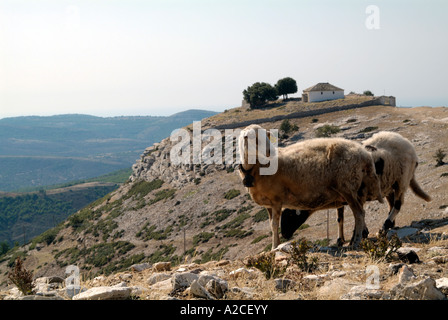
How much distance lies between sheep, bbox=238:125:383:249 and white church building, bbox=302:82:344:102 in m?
109

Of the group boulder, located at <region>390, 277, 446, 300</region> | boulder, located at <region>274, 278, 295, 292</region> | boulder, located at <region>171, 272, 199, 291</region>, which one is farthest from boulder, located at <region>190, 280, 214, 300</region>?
boulder, located at <region>390, 277, 446, 300</region>

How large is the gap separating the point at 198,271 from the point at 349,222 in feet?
103

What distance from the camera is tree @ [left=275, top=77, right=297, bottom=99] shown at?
134 metres

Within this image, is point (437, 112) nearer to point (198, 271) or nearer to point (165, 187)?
point (165, 187)

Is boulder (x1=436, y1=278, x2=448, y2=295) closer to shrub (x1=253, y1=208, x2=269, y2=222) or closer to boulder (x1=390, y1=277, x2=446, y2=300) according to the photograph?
boulder (x1=390, y1=277, x2=446, y2=300)

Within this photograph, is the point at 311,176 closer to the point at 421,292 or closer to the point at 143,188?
the point at 421,292

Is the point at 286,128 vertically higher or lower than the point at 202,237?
higher

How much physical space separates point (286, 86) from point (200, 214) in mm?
69542

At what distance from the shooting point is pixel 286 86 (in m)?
134

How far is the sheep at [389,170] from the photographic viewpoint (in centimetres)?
1351

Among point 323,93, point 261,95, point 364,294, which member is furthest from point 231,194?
point 364,294

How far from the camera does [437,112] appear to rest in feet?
271

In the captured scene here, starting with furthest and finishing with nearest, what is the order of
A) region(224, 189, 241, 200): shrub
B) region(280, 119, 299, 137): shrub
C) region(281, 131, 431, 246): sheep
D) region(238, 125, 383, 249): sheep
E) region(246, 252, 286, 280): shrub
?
region(280, 119, 299, 137): shrub, region(224, 189, 241, 200): shrub, region(281, 131, 431, 246): sheep, region(238, 125, 383, 249): sheep, region(246, 252, 286, 280): shrub
